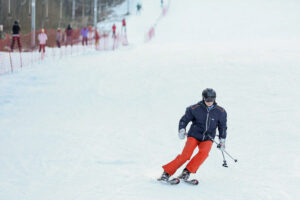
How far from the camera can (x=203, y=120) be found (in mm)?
6324

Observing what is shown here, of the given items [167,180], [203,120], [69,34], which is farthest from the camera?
[69,34]

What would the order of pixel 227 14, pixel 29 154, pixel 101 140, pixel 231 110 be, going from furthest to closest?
pixel 227 14 < pixel 231 110 < pixel 101 140 < pixel 29 154

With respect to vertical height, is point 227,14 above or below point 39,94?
above

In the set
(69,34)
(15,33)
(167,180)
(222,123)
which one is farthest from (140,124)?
(69,34)

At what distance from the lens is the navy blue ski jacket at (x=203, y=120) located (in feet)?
20.7

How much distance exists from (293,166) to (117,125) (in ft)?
14.7

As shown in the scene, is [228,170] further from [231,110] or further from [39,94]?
[39,94]

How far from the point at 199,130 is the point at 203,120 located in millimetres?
165

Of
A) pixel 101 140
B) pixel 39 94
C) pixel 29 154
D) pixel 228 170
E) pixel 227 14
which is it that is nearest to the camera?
pixel 228 170

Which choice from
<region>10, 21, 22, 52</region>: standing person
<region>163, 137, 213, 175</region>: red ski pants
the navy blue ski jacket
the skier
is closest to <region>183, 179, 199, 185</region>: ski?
the skier

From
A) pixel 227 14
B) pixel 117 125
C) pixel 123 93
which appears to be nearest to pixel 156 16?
pixel 227 14

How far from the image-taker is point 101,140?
9414 millimetres

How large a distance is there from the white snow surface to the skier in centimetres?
30

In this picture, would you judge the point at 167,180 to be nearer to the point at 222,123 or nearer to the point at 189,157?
the point at 189,157
